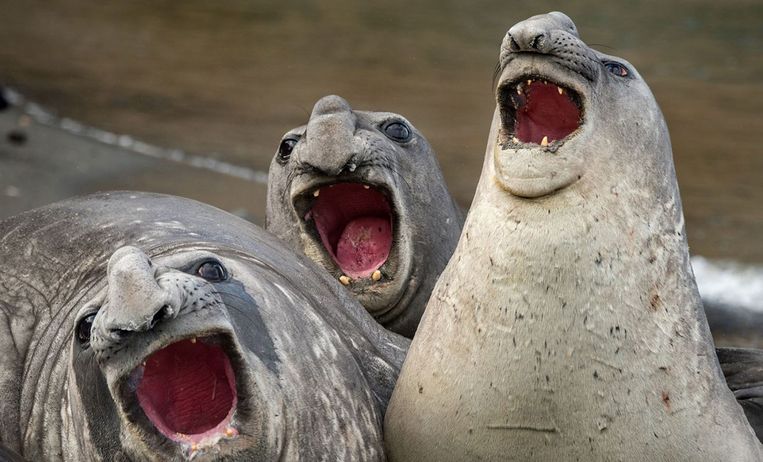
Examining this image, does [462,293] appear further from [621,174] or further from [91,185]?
[91,185]

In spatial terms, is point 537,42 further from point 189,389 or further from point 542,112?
point 189,389

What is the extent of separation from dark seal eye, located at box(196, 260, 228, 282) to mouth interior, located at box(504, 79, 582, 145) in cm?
76

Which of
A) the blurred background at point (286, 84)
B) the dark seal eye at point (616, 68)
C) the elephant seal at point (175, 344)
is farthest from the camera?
the blurred background at point (286, 84)

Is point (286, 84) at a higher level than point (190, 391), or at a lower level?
higher

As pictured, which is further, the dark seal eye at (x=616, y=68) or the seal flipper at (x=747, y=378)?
the seal flipper at (x=747, y=378)

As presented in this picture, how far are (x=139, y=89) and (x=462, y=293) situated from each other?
913 centimetres

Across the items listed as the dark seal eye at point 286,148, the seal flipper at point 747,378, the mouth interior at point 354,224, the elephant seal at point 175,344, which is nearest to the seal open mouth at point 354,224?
the mouth interior at point 354,224

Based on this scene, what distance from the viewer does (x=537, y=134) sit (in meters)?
3.51

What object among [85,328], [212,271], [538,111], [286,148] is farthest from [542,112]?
[286,148]

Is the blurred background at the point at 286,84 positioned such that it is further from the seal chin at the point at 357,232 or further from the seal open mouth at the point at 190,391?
the seal open mouth at the point at 190,391

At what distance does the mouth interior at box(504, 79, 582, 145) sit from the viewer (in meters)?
3.49

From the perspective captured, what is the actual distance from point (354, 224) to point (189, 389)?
201 cm

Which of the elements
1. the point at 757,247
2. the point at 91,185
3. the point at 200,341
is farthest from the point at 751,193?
the point at 200,341

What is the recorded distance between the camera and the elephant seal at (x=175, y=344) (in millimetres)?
3092
